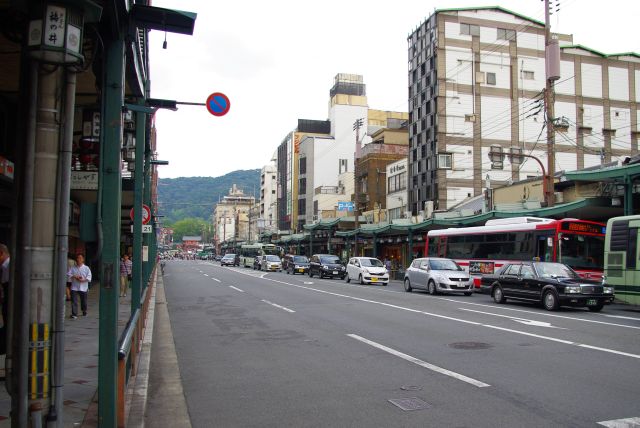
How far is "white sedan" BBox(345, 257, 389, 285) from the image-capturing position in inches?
1276

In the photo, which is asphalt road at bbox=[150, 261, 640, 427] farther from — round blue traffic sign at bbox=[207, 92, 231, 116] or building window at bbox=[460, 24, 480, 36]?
building window at bbox=[460, 24, 480, 36]

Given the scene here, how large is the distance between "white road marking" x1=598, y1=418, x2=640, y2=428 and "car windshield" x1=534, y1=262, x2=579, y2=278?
41.2ft

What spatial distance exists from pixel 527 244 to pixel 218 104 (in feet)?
64.4

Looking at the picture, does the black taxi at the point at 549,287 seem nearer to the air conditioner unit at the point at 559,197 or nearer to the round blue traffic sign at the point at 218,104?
the round blue traffic sign at the point at 218,104

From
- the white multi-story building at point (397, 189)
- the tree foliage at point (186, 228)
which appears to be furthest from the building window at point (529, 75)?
the tree foliage at point (186, 228)

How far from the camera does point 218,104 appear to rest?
8.16 metres

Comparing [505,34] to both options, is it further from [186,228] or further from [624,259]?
[186,228]

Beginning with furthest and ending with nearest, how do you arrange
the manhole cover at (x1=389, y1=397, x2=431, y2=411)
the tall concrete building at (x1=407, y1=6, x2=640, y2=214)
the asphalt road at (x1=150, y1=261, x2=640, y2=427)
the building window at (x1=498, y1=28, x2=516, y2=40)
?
the building window at (x1=498, y1=28, x2=516, y2=40)
the tall concrete building at (x1=407, y1=6, x2=640, y2=214)
the manhole cover at (x1=389, y1=397, x2=431, y2=411)
the asphalt road at (x1=150, y1=261, x2=640, y2=427)

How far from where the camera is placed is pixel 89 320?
14234 mm

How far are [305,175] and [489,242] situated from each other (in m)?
70.0

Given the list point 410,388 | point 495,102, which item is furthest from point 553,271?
point 495,102

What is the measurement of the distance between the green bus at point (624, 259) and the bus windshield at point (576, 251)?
3.35m

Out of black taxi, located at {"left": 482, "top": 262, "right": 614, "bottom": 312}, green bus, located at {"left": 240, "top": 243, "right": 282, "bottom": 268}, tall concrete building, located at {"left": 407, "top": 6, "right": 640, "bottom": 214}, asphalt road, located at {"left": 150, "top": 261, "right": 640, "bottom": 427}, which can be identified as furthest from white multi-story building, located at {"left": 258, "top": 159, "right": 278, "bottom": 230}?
asphalt road, located at {"left": 150, "top": 261, "right": 640, "bottom": 427}

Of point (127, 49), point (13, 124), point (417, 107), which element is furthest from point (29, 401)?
point (417, 107)
